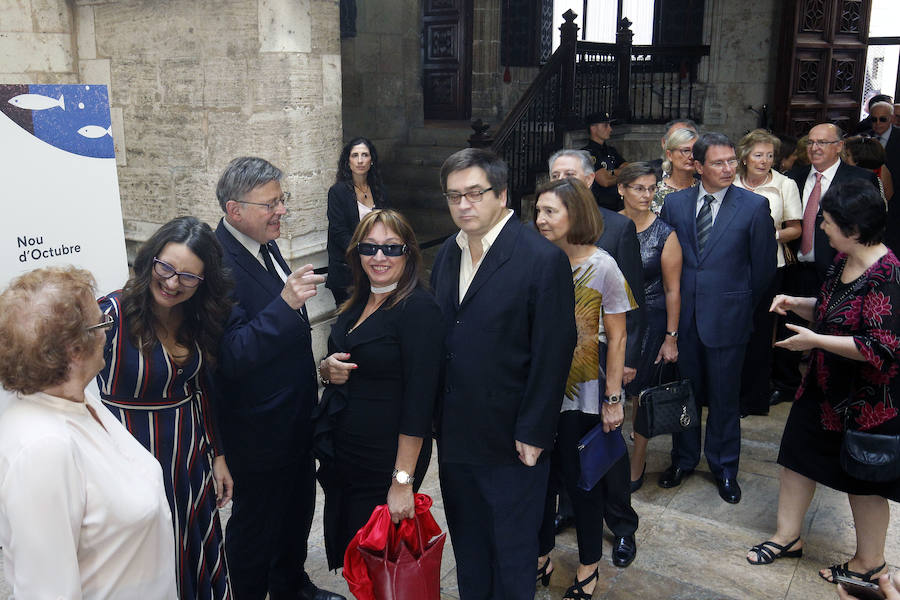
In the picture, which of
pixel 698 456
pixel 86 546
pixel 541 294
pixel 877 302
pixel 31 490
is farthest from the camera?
pixel 698 456

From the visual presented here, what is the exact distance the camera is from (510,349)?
2545 mm

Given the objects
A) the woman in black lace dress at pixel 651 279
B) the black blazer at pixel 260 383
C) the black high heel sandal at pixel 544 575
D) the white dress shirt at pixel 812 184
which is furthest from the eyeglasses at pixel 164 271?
the white dress shirt at pixel 812 184

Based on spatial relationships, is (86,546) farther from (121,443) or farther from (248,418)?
(248,418)

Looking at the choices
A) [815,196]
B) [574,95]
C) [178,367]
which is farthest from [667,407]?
[574,95]

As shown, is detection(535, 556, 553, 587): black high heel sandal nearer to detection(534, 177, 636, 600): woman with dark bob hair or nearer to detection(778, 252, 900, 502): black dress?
detection(534, 177, 636, 600): woman with dark bob hair

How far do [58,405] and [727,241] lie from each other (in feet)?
10.1

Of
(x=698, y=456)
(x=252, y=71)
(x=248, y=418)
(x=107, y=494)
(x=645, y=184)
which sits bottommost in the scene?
(x=698, y=456)

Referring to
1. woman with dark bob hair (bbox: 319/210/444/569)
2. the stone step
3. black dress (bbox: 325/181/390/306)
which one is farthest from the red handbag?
the stone step

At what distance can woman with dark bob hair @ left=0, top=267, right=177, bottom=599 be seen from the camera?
1576mm

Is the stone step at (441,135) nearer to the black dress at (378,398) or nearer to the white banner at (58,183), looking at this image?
the white banner at (58,183)

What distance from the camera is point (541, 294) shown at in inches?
98.7

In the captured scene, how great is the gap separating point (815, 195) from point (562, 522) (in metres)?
2.64

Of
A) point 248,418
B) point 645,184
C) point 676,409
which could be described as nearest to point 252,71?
point 645,184

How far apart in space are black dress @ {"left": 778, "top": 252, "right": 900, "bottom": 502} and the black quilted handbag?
1.63 feet
